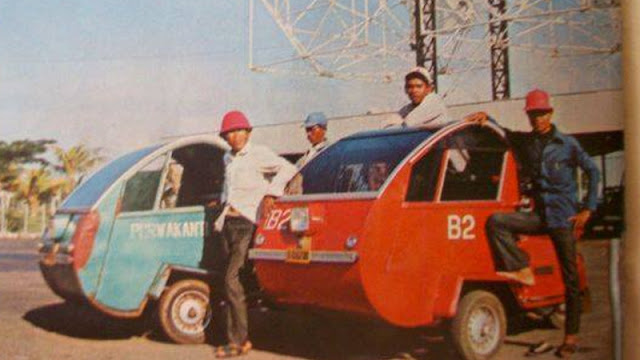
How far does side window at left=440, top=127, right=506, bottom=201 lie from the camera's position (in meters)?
4.60

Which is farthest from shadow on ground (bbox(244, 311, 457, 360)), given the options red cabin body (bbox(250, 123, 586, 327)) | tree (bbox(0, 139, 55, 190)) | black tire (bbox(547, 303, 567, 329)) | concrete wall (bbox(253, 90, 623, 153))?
tree (bbox(0, 139, 55, 190))

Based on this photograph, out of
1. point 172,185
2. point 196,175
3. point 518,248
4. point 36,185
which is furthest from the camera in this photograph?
point 36,185

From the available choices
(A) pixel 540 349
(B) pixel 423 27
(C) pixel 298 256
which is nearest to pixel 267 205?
(C) pixel 298 256

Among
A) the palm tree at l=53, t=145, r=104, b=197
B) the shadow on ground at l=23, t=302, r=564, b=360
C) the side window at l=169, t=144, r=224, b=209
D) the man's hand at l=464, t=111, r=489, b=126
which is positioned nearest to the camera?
the man's hand at l=464, t=111, r=489, b=126

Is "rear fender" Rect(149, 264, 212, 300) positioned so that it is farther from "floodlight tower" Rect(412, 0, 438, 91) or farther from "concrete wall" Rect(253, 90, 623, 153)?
"floodlight tower" Rect(412, 0, 438, 91)

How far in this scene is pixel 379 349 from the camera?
500 cm

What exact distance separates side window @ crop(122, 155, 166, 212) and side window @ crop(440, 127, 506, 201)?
2.17 meters

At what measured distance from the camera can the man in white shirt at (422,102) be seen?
509 centimetres

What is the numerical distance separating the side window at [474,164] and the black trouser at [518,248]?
0.20 metres

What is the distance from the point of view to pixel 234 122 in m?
5.32

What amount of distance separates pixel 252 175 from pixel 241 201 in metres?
0.18

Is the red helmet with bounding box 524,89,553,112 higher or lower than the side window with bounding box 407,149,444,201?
higher

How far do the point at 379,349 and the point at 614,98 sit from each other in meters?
2.59

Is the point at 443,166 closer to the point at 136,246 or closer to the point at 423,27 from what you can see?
the point at 136,246
